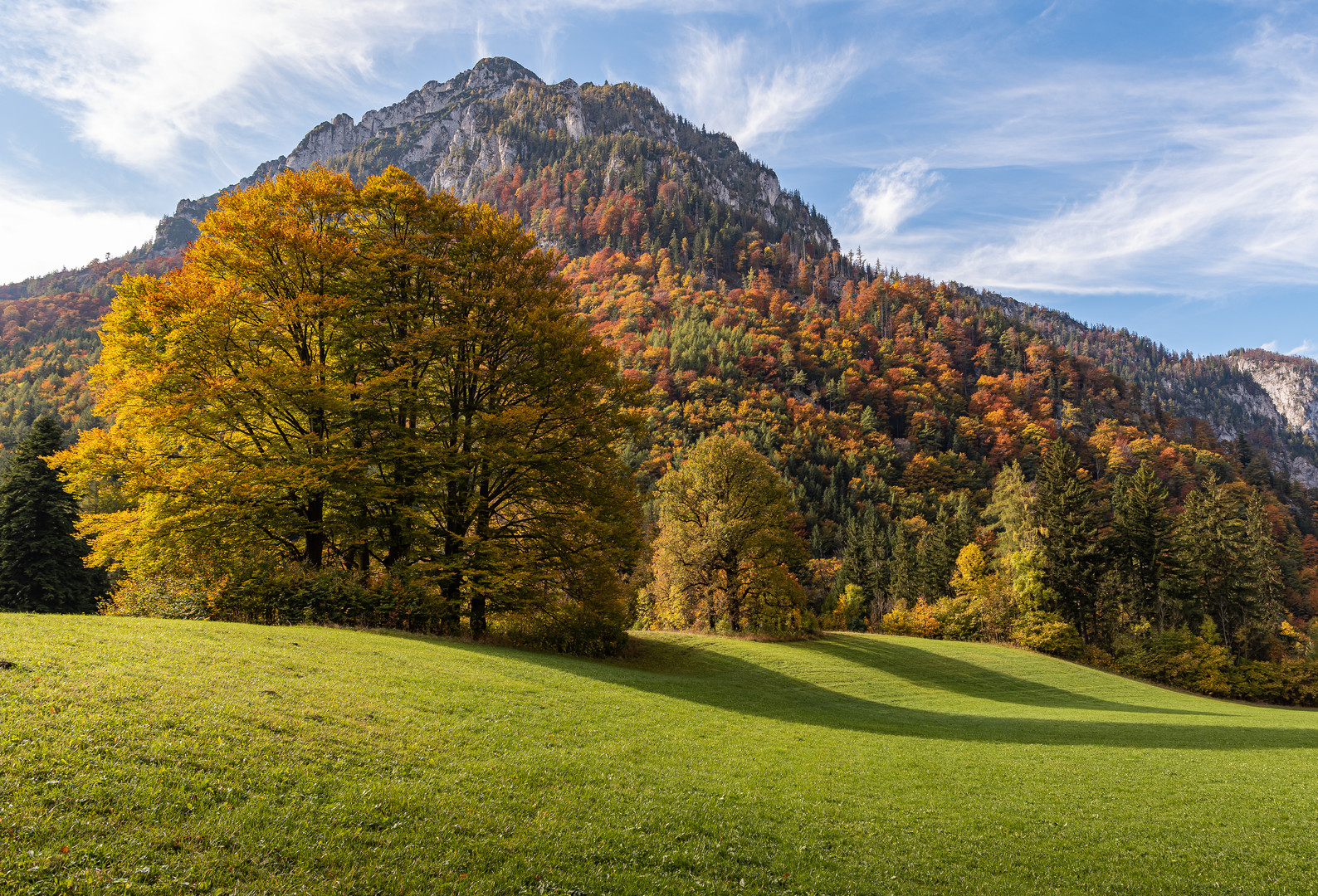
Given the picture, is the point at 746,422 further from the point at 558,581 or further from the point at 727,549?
the point at 558,581

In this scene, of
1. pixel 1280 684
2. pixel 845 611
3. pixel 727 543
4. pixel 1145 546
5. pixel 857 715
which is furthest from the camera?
pixel 845 611

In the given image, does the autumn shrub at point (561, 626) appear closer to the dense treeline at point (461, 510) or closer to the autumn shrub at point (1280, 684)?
the dense treeline at point (461, 510)

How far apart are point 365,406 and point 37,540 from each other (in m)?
29.7

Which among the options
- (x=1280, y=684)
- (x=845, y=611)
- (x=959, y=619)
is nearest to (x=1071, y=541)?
(x=959, y=619)

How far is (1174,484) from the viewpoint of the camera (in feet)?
398

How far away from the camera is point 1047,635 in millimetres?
46562

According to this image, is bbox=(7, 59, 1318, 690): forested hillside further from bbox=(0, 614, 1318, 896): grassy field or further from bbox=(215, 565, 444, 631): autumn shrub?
bbox=(0, 614, 1318, 896): grassy field

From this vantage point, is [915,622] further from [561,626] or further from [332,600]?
[332,600]

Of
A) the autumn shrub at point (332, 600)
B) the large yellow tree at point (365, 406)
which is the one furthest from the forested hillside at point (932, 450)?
the autumn shrub at point (332, 600)

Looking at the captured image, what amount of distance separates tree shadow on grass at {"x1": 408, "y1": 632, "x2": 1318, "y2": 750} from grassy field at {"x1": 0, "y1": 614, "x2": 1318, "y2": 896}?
4.28 feet

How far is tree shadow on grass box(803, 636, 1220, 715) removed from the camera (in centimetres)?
3034

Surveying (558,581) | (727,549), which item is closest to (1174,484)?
(727,549)

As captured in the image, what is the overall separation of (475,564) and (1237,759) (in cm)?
2393

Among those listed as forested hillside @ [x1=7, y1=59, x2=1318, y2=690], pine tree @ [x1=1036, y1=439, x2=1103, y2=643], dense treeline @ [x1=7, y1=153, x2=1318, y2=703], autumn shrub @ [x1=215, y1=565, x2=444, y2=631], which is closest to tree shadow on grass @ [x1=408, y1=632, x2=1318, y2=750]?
autumn shrub @ [x1=215, y1=565, x2=444, y2=631]
